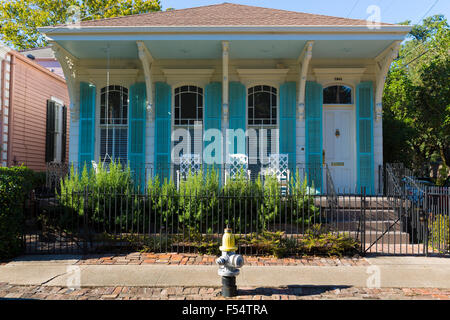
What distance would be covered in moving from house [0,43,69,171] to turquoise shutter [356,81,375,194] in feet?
33.3

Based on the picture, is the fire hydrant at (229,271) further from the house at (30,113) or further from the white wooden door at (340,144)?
the house at (30,113)

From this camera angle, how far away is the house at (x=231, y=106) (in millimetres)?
11109

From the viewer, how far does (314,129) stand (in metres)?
11.3

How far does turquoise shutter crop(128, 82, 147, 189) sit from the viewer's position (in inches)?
450

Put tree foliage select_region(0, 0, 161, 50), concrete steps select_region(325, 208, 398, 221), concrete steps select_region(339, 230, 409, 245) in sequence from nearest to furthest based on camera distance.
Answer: concrete steps select_region(339, 230, 409, 245), concrete steps select_region(325, 208, 398, 221), tree foliage select_region(0, 0, 161, 50)

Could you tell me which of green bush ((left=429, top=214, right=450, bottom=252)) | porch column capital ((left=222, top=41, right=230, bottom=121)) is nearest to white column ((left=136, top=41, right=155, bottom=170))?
porch column capital ((left=222, top=41, right=230, bottom=121))

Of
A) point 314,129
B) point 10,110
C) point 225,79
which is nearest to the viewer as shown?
point 225,79

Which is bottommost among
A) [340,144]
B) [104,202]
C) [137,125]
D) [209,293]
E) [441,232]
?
[209,293]

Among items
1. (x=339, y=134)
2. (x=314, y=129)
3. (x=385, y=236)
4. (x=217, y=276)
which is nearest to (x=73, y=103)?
(x=314, y=129)

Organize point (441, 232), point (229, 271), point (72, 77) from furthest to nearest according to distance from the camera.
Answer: point (72, 77) < point (441, 232) < point (229, 271)

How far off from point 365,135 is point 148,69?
262 inches

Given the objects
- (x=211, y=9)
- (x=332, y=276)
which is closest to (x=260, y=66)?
(x=211, y=9)

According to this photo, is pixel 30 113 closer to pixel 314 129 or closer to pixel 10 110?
pixel 10 110

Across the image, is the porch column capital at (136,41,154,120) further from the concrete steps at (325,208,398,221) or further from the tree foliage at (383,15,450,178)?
the tree foliage at (383,15,450,178)
